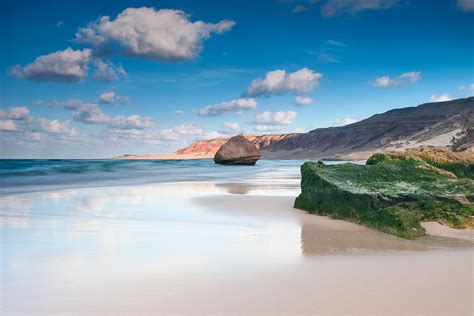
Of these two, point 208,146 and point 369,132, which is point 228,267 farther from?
point 208,146

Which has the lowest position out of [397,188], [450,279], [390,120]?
[450,279]

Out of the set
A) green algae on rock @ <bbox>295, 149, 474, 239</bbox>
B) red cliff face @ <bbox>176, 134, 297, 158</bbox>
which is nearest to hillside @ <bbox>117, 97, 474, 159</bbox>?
red cliff face @ <bbox>176, 134, 297, 158</bbox>

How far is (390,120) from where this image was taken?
10544 centimetres

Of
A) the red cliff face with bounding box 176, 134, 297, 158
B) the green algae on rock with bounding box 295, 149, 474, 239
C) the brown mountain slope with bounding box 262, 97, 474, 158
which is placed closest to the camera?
the green algae on rock with bounding box 295, 149, 474, 239

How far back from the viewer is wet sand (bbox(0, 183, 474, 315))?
2.61 m

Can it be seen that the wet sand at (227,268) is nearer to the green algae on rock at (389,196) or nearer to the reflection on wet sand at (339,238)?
the reflection on wet sand at (339,238)

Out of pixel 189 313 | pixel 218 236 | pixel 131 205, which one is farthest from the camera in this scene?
pixel 131 205

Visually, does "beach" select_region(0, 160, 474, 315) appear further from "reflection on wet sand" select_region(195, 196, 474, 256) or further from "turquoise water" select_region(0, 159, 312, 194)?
"turquoise water" select_region(0, 159, 312, 194)

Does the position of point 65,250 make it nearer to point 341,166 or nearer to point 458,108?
point 341,166

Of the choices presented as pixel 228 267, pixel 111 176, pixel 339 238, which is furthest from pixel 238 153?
pixel 228 267

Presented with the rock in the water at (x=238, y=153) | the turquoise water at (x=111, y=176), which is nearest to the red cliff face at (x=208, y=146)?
the rock in the water at (x=238, y=153)

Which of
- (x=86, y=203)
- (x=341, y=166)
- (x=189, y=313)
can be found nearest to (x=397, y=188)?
(x=341, y=166)

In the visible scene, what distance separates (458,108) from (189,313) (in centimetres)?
11048

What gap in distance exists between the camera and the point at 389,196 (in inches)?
217
